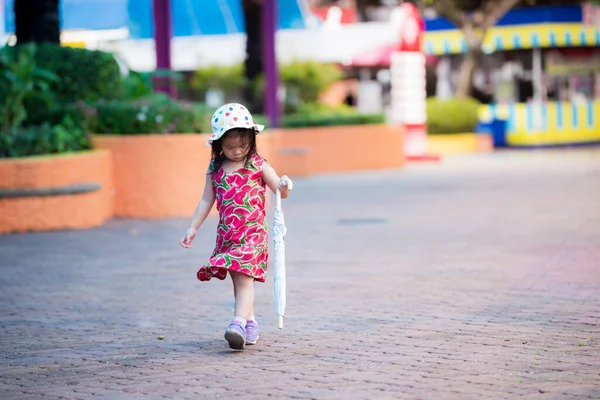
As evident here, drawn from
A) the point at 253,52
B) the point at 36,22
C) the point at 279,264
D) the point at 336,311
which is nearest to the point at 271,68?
the point at 253,52

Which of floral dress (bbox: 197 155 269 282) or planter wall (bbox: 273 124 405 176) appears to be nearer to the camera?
floral dress (bbox: 197 155 269 282)

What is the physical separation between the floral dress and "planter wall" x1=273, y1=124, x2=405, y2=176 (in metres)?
14.3

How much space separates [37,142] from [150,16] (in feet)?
54.1

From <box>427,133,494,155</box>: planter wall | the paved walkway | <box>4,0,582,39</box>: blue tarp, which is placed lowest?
the paved walkway

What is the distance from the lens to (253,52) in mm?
24672

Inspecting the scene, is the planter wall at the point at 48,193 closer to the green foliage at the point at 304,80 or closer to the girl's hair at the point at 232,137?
the girl's hair at the point at 232,137

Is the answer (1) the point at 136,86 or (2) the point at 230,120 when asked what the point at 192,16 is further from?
(2) the point at 230,120

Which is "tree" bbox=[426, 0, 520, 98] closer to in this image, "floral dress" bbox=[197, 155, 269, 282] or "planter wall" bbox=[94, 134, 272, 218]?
"planter wall" bbox=[94, 134, 272, 218]

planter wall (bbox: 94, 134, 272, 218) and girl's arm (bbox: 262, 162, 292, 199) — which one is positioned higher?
girl's arm (bbox: 262, 162, 292, 199)

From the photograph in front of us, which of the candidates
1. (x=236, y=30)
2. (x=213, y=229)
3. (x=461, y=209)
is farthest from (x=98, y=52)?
(x=236, y=30)

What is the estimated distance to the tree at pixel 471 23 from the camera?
3042 centimetres

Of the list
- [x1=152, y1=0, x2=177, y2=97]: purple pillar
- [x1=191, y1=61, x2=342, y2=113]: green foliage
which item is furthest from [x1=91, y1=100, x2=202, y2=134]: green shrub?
[x1=191, y1=61, x2=342, y2=113]: green foliage

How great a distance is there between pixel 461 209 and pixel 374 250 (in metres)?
3.86

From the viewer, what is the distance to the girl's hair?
6441 millimetres
